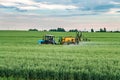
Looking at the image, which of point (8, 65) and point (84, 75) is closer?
point (84, 75)

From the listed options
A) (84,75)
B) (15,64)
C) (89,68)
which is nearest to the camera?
(84,75)

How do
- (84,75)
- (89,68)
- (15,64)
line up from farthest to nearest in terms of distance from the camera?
(15,64)
(89,68)
(84,75)

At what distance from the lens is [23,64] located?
18797 millimetres

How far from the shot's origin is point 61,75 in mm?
16703

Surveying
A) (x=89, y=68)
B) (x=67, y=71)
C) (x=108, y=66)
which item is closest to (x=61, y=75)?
(x=67, y=71)

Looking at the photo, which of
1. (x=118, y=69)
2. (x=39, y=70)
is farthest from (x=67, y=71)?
(x=118, y=69)

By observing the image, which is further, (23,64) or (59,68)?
(23,64)

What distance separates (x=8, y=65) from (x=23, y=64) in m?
0.77

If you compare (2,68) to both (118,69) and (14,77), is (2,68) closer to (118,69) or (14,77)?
(14,77)

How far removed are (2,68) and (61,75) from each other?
328cm

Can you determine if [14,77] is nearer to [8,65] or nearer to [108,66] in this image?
[8,65]

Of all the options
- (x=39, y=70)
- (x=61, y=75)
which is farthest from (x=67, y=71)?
(x=39, y=70)

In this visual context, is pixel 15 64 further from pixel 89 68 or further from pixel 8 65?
pixel 89 68

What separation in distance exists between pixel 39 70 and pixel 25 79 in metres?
0.86
